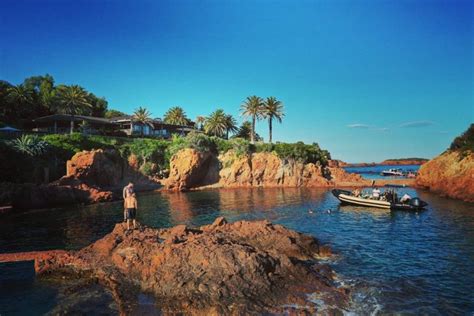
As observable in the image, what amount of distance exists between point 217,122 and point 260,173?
2349 centimetres

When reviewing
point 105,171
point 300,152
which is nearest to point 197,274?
point 105,171

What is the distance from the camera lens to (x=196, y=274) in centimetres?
1288

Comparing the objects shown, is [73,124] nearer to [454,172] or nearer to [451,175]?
[451,175]

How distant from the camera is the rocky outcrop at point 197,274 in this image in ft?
38.4

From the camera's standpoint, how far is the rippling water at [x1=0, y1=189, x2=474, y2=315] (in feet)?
42.6

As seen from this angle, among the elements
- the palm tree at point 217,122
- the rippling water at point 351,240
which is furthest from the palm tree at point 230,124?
the rippling water at point 351,240

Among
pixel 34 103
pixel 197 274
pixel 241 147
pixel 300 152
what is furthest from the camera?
pixel 34 103

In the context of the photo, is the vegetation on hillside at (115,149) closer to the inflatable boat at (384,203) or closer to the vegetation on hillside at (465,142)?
the vegetation on hillside at (465,142)

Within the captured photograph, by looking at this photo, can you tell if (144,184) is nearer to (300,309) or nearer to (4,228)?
(4,228)

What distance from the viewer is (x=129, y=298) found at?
12570 millimetres

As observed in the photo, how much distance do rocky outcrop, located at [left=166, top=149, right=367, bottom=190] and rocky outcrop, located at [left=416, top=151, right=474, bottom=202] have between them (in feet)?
37.9

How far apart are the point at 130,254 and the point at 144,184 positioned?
47.1m

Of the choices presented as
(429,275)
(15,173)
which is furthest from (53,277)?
(15,173)

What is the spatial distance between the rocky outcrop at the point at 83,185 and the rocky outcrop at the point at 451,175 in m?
47.3
